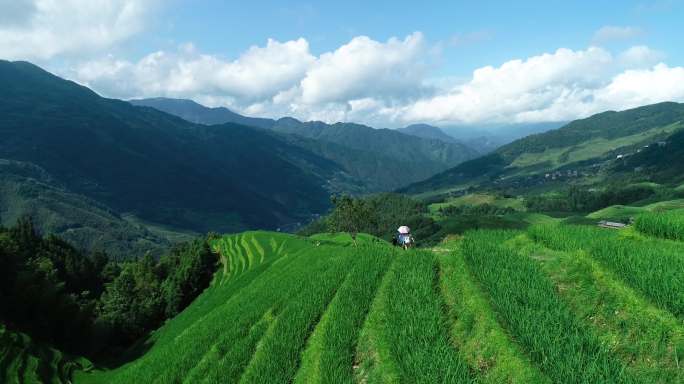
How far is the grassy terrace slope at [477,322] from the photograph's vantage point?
37.5 ft

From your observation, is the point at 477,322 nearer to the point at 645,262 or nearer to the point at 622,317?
the point at 622,317

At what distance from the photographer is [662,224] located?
20.4 metres

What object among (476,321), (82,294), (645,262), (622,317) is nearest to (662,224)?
(645,262)

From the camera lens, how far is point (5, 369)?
103 ft

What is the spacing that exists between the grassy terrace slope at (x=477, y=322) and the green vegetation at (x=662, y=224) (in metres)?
0.77

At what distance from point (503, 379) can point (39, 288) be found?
55.3m

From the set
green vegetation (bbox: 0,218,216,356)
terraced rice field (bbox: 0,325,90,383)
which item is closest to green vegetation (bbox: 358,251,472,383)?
terraced rice field (bbox: 0,325,90,383)

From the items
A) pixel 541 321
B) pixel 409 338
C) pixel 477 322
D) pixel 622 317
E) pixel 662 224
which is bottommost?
pixel 409 338

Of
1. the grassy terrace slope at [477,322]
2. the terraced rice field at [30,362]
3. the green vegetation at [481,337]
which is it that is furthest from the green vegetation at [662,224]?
the terraced rice field at [30,362]

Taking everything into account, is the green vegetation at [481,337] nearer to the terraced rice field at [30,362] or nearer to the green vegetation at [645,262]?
the green vegetation at [645,262]

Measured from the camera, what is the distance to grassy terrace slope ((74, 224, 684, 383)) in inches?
450

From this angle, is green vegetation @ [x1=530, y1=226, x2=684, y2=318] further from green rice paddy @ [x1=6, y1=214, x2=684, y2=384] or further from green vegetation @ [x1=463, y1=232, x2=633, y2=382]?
green vegetation @ [x1=463, y1=232, x2=633, y2=382]

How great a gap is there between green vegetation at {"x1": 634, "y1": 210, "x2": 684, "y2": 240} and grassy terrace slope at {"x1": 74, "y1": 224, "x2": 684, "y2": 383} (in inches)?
30.5

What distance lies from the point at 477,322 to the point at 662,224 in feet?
41.5
